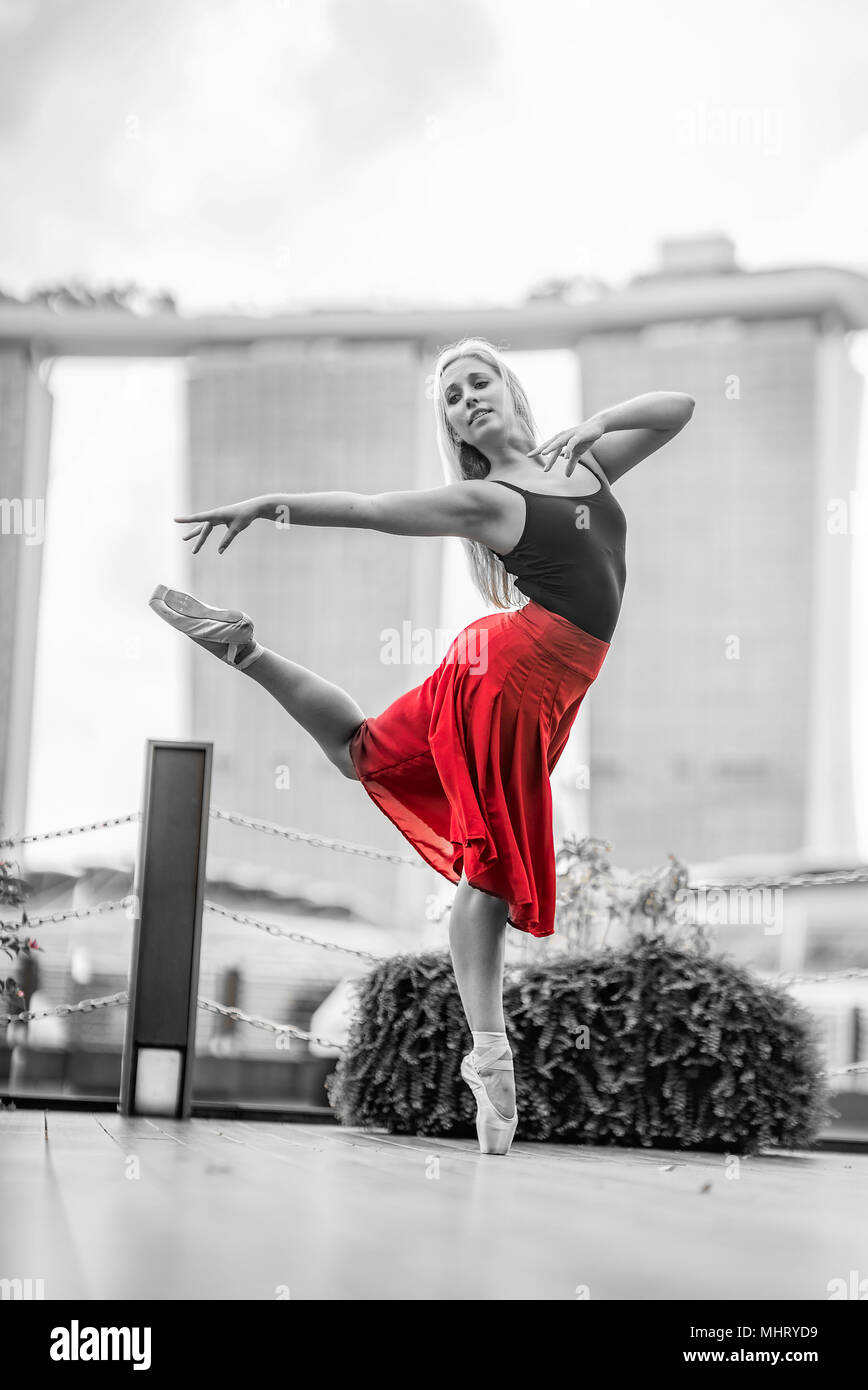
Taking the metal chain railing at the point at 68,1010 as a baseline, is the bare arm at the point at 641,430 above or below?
above

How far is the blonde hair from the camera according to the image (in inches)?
75.0

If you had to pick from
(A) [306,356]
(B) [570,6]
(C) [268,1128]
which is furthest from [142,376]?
(C) [268,1128]

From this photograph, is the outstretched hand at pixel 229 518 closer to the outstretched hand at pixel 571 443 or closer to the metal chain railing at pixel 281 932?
the outstretched hand at pixel 571 443

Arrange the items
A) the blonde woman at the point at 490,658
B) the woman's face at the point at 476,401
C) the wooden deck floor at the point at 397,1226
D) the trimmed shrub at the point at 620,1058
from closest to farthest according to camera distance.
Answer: the wooden deck floor at the point at 397,1226 → the blonde woman at the point at 490,658 → the woman's face at the point at 476,401 → the trimmed shrub at the point at 620,1058

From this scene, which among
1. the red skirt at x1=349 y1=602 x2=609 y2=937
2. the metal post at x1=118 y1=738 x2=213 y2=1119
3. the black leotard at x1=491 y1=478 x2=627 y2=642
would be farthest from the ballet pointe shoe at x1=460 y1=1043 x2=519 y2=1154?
the metal post at x1=118 y1=738 x2=213 y2=1119

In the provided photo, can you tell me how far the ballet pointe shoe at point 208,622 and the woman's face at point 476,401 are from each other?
1.45ft

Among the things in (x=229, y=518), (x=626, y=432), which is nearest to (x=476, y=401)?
(x=626, y=432)

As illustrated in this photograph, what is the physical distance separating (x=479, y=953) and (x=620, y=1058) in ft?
1.69

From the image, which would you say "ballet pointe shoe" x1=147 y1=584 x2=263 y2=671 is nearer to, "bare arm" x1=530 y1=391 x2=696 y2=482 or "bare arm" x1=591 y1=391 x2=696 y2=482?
"bare arm" x1=530 y1=391 x2=696 y2=482

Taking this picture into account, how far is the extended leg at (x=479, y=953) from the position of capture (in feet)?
5.46

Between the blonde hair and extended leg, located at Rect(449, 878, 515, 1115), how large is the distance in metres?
0.49

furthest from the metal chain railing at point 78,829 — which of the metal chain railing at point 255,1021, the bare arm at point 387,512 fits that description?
the bare arm at point 387,512
